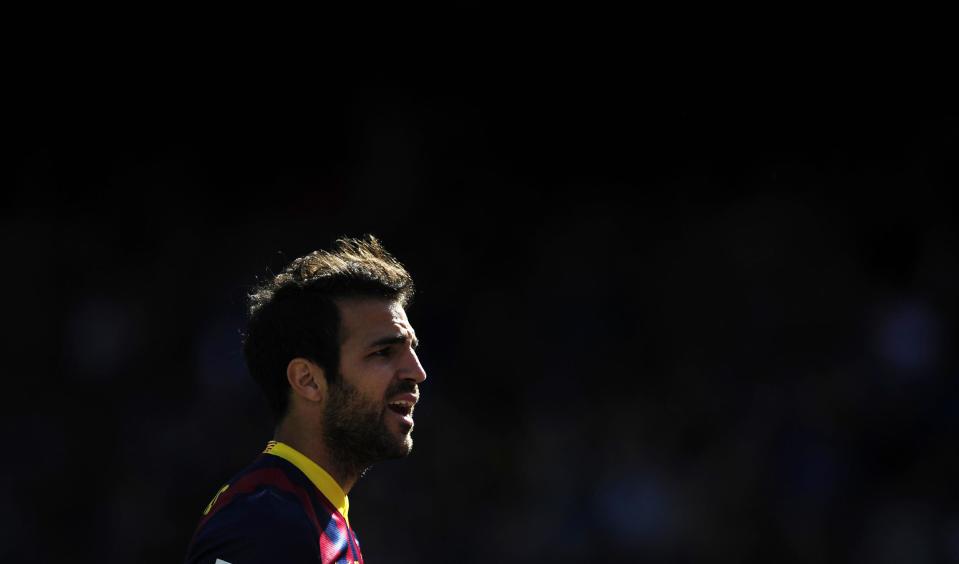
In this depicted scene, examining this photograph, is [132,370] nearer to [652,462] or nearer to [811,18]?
[652,462]

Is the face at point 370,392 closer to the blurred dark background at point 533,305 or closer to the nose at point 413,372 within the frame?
the nose at point 413,372

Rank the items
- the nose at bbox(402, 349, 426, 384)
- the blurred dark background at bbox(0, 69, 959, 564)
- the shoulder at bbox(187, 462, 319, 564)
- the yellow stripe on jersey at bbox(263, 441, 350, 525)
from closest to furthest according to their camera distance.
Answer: the shoulder at bbox(187, 462, 319, 564), the yellow stripe on jersey at bbox(263, 441, 350, 525), the nose at bbox(402, 349, 426, 384), the blurred dark background at bbox(0, 69, 959, 564)

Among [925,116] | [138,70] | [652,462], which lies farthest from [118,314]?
[925,116]

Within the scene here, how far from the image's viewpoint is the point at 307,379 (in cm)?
306

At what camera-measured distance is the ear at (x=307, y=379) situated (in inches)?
120

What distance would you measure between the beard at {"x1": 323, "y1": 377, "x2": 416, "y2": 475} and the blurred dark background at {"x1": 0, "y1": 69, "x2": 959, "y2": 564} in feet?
14.4

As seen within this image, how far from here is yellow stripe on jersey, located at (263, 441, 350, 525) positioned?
2.97 meters

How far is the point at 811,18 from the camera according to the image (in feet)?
24.9

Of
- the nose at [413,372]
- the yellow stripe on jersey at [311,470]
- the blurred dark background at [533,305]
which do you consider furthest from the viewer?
the blurred dark background at [533,305]

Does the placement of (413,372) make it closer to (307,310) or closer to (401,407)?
(401,407)

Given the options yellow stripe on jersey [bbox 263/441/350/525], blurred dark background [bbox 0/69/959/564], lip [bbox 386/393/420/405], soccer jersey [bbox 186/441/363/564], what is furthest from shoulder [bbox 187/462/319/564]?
blurred dark background [bbox 0/69/959/564]

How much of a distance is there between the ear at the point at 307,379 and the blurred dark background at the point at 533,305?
4453 mm

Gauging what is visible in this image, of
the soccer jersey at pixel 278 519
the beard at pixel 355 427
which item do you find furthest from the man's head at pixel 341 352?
the soccer jersey at pixel 278 519

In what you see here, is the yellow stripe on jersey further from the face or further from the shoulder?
the shoulder
